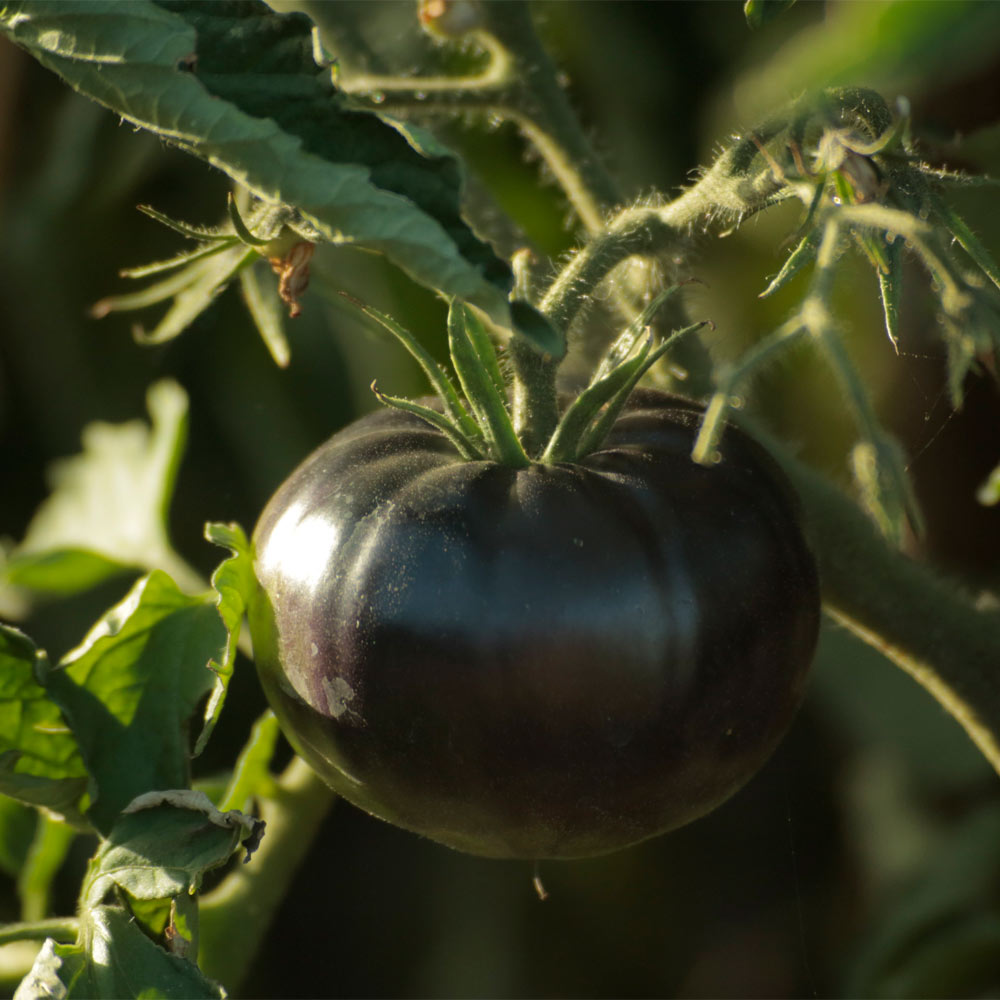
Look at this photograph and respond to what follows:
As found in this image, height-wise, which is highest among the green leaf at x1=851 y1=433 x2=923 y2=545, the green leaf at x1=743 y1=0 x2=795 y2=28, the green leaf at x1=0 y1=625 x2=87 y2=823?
the green leaf at x1=743 y1=0 x2=795 y2=28

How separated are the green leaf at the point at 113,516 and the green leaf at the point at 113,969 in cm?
35

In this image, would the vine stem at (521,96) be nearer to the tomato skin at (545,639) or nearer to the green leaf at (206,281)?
the green leaf at (206,281)

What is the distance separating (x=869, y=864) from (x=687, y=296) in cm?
73

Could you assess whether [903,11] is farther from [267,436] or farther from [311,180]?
[267,436]

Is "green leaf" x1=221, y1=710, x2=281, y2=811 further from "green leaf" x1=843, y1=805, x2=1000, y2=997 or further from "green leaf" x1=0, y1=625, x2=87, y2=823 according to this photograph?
"green leaf" x1=843, y1=805, x2=1000, y2=997

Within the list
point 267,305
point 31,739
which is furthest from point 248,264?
point 31,739

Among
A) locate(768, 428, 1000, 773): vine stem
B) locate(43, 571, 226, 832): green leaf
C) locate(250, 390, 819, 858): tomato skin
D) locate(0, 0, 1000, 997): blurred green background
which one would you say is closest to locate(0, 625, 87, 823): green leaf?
locate(43, 571, 226, 832): green leaf

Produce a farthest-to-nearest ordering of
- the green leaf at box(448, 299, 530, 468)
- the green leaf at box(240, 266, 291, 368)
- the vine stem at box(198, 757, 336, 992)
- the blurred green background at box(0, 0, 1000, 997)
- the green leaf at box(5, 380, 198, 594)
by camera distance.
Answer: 1. the blurred green background at box(0, 0, 1000, 997)
2. the green leaf at box(5, 380, 198, 594)
3. the vine stem at box(198, 757, 336, 992)
4. the green leaf at box(240, 266, 291, 368)
5. the green leaf at box(448, 299, 530, 468)

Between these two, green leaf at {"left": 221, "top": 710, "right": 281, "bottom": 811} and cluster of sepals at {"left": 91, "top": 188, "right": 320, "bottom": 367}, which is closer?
cluster of sepals at {"left": 91, "top": 188, "right": 320, "bottom": 367}

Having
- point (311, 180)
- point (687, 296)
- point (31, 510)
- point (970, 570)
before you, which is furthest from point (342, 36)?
point (31, 510)

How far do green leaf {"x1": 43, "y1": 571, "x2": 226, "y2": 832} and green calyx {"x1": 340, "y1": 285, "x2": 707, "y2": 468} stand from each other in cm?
17

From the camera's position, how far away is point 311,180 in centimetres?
43

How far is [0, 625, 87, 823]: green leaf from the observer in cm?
58

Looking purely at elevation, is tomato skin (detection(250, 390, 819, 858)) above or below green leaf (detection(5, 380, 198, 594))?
below
